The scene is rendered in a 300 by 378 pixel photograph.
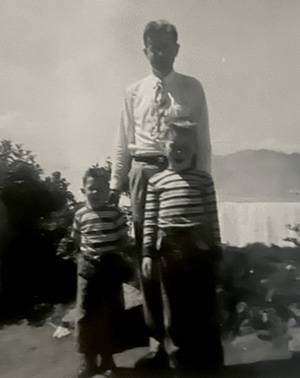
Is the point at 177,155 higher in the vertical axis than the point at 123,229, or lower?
higher

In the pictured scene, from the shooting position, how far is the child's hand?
103 centimetres

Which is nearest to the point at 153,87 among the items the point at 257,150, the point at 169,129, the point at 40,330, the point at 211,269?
the point at 169,129

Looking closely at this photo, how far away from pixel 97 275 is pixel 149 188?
0.16 m

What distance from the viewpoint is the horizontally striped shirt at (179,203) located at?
3.31 feet

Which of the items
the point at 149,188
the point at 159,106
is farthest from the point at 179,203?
the point at 159,106

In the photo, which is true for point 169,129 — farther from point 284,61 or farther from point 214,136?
point 284,61

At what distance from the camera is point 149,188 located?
3.37ft

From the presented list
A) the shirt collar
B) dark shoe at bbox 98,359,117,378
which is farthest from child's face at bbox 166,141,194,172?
dark shoe at bbox 98,359,117,378

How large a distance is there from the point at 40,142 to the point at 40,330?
0.31 metres

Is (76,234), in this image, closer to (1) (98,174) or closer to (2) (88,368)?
(1) (98,174)

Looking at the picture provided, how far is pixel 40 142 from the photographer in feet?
3.64

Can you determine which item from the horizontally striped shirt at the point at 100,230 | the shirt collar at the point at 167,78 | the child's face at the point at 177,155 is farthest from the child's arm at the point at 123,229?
the shirt collar at the point at 167,78

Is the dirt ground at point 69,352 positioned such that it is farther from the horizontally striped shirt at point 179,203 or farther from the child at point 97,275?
the horizontally striped shirt at point 179,203

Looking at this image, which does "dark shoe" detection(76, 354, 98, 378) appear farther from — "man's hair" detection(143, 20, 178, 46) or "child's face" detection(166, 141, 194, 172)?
"man's hair" detection(143, 20, 178, 46)
